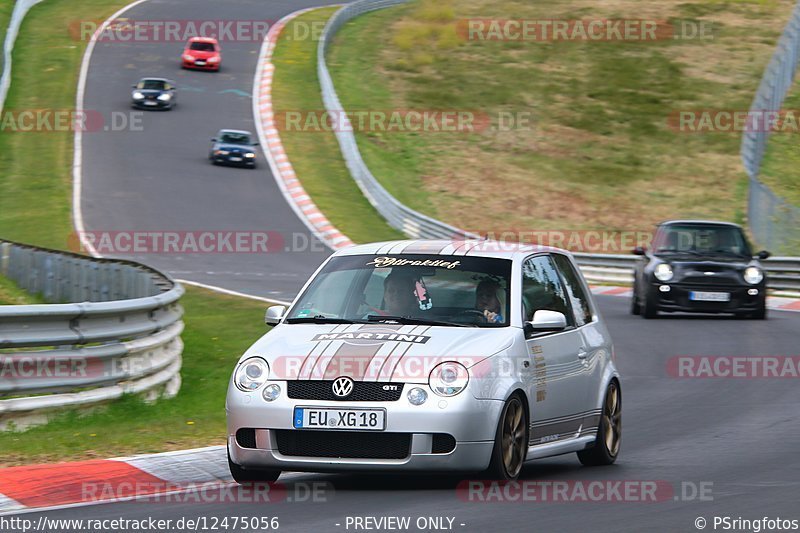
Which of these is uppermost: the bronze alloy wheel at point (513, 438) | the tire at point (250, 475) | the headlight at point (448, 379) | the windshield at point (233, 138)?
the headlight at point (448, 379)

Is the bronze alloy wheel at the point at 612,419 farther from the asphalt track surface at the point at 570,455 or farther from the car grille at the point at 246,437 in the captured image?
the car grille at the point at 246,437

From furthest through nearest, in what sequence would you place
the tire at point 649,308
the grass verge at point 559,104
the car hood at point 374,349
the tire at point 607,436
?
the grass verge at point 559,104 → the tire at point 649,308 → the tire at point 607,436 → the car hood at point 374,349

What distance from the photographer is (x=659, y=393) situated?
14.8 meters

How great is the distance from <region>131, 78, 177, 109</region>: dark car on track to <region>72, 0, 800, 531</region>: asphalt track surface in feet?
5.22

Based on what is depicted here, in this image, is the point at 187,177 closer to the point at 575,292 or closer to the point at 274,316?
the point at 575,292

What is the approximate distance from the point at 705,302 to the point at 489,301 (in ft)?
45.6

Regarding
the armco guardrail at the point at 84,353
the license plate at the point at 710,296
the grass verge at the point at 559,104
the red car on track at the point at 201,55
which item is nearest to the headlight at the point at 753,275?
the license plate at the point at 710,296

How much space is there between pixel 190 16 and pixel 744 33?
2380 cm

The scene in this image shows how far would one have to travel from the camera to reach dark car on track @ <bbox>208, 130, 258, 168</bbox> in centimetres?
4138

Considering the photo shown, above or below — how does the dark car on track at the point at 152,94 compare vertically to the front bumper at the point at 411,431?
below

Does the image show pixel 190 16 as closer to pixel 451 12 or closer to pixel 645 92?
pixel 451 12

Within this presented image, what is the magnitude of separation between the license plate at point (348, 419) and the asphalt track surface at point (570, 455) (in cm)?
40

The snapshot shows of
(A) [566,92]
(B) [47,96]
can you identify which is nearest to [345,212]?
(B) [47,96]

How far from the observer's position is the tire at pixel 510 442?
27.7ft
